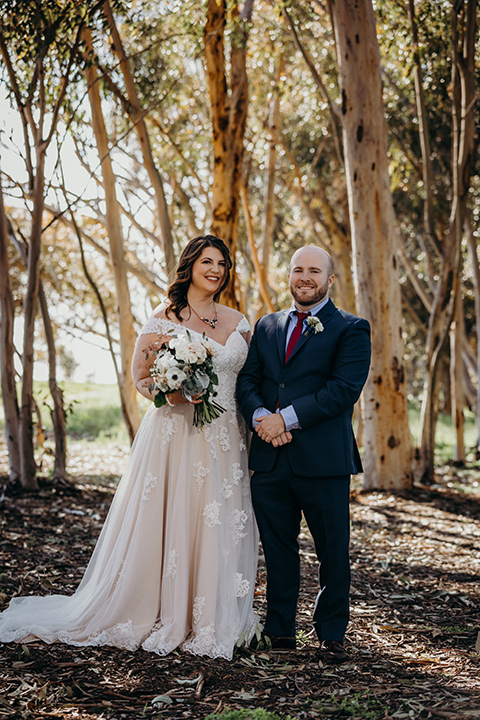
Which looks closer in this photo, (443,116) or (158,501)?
(158,501)

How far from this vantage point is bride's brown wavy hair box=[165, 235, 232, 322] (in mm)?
4238

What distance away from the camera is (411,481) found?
8.84 metres

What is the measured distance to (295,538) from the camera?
3.90 m

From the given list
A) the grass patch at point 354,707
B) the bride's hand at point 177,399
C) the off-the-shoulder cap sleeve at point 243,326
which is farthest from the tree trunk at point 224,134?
the grass patch at point 354,707

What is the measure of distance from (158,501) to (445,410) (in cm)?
2225

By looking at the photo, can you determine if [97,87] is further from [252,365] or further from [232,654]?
[232,654]

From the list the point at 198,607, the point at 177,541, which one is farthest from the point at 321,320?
the point at 198,607

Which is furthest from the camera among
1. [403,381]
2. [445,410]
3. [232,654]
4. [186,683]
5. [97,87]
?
[445,410]

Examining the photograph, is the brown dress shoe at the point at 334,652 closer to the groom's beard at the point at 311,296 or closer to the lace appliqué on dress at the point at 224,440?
the lace appliqué on dress at the point at 224,440

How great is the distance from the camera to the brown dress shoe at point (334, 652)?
11.9ft

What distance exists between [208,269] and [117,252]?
524cm

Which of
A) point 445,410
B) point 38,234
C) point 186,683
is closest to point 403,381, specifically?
point 38,234

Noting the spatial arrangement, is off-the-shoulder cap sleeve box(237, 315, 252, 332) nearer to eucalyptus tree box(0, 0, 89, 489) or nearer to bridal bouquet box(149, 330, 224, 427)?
bridal bouquet box(149, 330, 224, 427)

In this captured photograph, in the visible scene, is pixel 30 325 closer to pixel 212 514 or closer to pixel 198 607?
pixel 212 514
